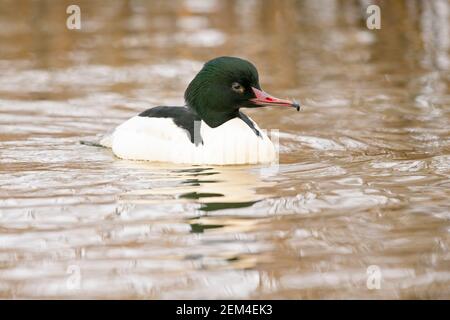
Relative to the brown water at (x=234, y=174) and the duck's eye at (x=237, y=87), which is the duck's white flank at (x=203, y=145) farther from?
the duck's eye at (x=237, y=87)

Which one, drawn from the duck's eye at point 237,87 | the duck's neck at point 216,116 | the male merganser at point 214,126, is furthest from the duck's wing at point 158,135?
A: the duck's eye at point 237,87

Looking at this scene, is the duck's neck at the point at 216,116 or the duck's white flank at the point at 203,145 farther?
the duck's neck at the point at 216,116

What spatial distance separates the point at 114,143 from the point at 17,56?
5652 millimetres

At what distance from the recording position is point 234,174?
9.87 meters

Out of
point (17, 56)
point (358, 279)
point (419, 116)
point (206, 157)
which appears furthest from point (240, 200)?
point (17, 56)

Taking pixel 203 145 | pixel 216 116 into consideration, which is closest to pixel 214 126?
pixel 216 116

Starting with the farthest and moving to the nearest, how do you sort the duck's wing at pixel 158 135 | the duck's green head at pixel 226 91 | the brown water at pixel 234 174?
the duck's wing at pixel 158 135 → the duck's green head at pixel 226 91 → the brown water at pixel 234 174

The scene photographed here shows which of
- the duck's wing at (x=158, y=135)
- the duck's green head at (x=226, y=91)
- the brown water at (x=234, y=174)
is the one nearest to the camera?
the brown water at (x=234, y=174)

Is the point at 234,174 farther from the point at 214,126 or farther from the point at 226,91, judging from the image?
the point at 226,91

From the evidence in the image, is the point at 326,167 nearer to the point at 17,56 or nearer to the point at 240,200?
the point at 240,200

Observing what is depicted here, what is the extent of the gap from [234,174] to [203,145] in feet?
1.61

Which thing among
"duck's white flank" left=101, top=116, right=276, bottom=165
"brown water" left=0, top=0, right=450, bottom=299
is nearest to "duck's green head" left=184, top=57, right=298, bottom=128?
"duck's white flank" left=101, top=116, right=276, bottom=165

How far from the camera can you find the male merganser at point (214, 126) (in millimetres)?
10148

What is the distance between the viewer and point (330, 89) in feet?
45.2
